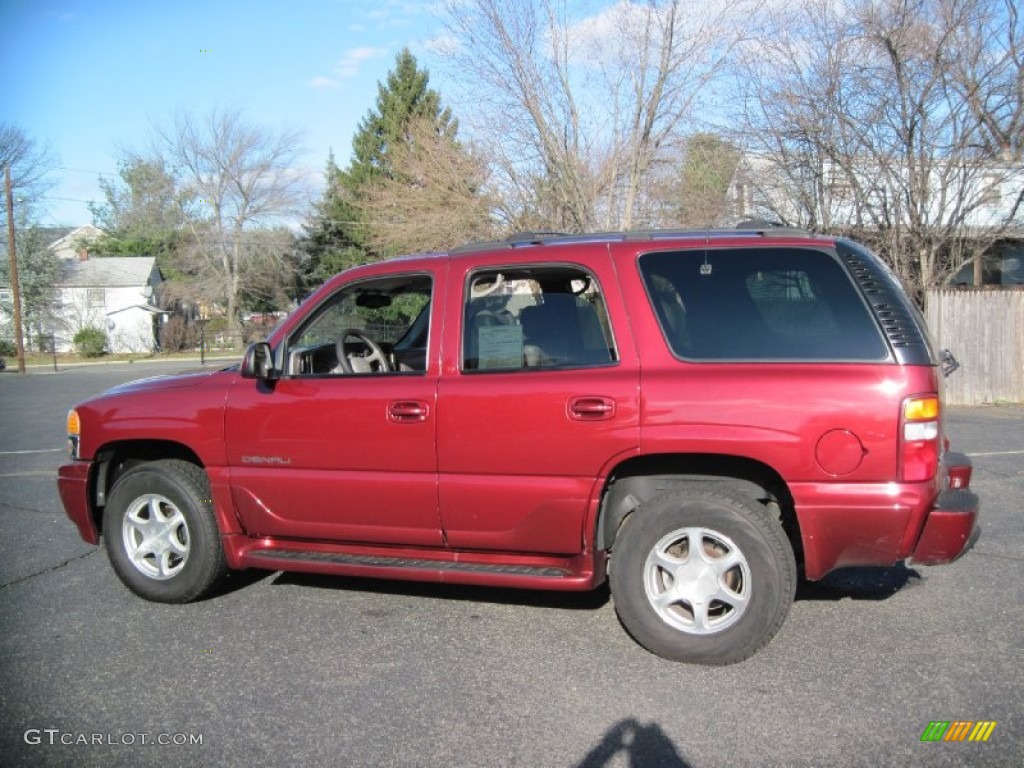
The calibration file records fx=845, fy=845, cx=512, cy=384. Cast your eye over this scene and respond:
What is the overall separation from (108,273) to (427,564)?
56.3 m

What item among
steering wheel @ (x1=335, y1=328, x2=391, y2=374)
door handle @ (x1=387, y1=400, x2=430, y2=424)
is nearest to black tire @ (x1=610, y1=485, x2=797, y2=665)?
door handle @ (x1=387, y1=400, x2=430, y2=424)

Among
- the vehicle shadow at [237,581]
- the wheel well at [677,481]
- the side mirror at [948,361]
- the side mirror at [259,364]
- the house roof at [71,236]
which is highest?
the house roof at [71,236]

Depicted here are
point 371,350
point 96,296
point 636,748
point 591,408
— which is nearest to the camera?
point 636,748

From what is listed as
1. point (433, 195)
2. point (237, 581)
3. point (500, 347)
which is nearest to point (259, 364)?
point (500, 347)

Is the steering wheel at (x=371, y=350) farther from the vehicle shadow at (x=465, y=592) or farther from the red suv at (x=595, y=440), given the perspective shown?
the vehicle shadow at (x=465, y=592)

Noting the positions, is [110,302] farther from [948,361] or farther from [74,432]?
[948,361]

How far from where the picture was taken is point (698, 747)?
3162mm

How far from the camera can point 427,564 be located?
13.9 ft

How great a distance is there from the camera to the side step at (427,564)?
404cm

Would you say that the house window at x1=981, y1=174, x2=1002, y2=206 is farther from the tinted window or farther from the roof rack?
the tinted window

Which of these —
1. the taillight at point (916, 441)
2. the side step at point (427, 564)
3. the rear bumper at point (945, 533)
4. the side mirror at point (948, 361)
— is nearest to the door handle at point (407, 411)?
the side step at point (427, 564)

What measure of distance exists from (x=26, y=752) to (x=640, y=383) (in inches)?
114

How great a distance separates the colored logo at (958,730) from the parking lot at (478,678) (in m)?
0.03

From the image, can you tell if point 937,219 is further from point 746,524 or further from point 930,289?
point 746,524
